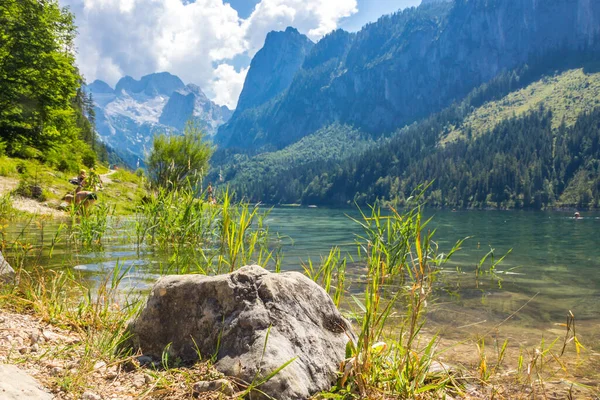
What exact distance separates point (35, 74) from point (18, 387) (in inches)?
1020

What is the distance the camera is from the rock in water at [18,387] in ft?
7.66

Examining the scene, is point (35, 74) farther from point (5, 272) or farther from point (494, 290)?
point (494, 290)

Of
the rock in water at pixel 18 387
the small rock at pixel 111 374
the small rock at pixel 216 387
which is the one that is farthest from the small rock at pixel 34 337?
the small rock at pixel 216 387

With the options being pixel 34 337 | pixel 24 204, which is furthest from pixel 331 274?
pixel 24 204

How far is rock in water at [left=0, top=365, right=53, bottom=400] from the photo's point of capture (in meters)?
2.33

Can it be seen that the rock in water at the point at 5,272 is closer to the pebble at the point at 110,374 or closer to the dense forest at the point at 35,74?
the pebble at the point at 110,374

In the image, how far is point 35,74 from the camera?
77.8ft

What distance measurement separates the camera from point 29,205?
70.1 feet

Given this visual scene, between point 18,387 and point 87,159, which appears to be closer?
point 18,387

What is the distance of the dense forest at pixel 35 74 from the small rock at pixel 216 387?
24.8 meters

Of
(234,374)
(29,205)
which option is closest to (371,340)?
(234,374)

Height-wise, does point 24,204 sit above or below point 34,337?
above

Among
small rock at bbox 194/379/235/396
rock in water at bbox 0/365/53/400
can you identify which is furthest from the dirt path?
small rock at bbox 194/379/235/396

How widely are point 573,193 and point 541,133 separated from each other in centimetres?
4580
